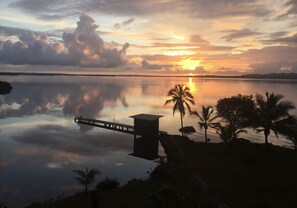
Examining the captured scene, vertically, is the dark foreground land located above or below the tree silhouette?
below

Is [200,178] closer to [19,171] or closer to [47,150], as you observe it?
[19,171]

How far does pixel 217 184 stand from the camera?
24016 mm

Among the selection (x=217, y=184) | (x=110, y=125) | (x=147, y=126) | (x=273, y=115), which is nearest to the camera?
(x=217, y=184)

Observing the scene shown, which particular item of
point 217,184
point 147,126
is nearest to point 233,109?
point 147,126

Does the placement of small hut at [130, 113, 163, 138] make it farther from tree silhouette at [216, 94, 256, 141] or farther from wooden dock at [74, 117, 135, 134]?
tree silhouette at [216, 94, 256, 141]

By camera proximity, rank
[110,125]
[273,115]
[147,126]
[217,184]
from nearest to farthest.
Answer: [217,184] < [273,115] < [147,126] < [110,125]

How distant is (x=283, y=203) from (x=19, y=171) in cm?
2511

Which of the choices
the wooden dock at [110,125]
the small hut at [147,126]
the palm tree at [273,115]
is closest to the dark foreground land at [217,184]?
the palm tree at [273,115]

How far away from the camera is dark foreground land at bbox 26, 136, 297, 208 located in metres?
19.9

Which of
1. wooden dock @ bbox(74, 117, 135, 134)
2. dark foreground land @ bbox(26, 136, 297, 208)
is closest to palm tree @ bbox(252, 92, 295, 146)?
dark foreground land @ bbox(26, 136, 297, 208)

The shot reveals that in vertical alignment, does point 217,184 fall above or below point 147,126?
below

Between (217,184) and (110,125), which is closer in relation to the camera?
(217,184)

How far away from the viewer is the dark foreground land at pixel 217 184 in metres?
19.9

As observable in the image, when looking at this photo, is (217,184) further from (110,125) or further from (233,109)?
(110,125)
